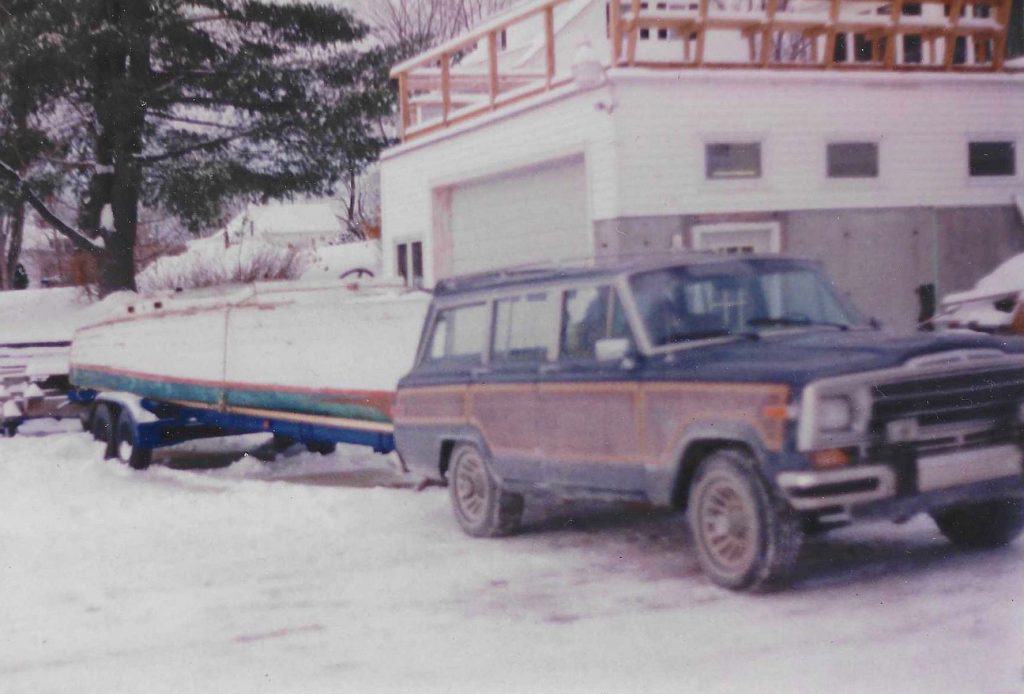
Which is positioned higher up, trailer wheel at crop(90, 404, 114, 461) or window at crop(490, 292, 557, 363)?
window at crop(490, 292, 557, 363)

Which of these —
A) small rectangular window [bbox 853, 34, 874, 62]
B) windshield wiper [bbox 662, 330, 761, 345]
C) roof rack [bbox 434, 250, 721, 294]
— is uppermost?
small rectangular window [bbox 853, 34, 874, 62]

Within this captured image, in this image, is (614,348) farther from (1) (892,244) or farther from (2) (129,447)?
(1) (892,244)

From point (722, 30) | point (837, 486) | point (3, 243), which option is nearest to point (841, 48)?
point (722, 30)

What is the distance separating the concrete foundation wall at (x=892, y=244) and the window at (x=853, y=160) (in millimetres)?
506

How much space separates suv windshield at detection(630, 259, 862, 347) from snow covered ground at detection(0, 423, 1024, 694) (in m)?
1.43

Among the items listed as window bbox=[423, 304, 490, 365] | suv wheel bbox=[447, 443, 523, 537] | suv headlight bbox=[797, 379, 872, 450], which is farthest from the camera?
window bbox=[423, 304, 490, 365]

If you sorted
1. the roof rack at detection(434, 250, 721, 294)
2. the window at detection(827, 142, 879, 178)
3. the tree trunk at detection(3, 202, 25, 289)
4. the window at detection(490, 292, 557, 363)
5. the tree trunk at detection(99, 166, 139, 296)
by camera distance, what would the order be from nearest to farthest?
the roof rack at detection(434, 250, 721, 294), the window at detection(490, 292, 557, 363), the window at detection(827, 142, 879, 178), the tree trunk at detection(99, 166, 139, 296), the tree trunk at detection(3, 202, 25, 289)

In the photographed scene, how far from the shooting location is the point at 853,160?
52.9ft

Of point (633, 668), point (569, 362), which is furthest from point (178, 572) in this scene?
point (633, 668)

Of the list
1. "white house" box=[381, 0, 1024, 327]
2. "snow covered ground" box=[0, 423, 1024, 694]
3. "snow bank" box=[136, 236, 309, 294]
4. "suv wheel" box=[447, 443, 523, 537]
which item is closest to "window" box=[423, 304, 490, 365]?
"suv wheel" box=[447, 443, 523, 537]

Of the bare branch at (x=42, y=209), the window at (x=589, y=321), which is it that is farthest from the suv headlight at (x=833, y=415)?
the bare branch at (x=42, y=209)

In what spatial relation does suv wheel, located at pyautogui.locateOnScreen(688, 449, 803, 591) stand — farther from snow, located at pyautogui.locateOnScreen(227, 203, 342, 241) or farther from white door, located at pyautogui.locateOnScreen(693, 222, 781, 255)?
snow, located at pyautogui.locateOnScreen(227, 203, 342, 241)

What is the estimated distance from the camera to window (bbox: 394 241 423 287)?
67.5 feet

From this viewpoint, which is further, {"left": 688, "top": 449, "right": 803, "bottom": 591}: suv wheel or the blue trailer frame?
the blue trailer frame
